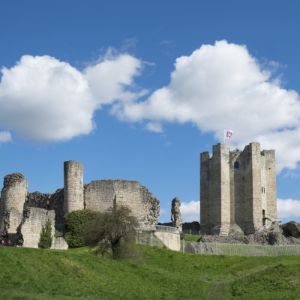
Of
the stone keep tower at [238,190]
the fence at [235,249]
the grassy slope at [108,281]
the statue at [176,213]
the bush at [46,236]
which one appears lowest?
the grassy slope at [108,281]

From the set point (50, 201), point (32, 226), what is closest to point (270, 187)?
point (50, 201)

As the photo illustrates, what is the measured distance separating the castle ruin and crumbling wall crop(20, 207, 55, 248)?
451 mm

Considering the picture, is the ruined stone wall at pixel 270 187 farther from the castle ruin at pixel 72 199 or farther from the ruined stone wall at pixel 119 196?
the ruined stone wall at pixel 119 196

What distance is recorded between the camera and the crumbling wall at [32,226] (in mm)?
52000

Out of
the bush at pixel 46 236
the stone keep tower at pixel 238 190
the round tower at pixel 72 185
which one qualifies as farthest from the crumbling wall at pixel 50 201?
the stone keep tower at pixel 238 190

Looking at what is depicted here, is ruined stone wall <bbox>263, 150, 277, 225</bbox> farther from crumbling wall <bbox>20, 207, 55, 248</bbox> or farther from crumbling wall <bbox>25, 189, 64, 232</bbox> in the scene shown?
crumbling wall <bbox>20, 207, 55, 248</bbox>

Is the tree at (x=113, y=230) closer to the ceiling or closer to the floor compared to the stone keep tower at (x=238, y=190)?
closer to the floor

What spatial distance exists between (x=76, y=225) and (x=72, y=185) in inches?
174

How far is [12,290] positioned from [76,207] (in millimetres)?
34302

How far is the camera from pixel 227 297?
1299 inches

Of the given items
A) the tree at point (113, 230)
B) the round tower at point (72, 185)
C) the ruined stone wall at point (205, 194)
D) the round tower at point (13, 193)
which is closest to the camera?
the tree at point (113, 230)

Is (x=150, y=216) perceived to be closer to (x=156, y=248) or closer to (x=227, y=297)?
(x=156, y=248)

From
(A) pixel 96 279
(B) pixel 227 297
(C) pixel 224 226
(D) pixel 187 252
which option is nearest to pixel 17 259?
(A) pixel 96 279

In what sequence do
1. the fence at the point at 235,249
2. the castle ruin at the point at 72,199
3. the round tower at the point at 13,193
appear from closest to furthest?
1. the castle ruin at the point at 72,199
2. the fence at the point at 235,249
3. the round tower at the point at 13,193
